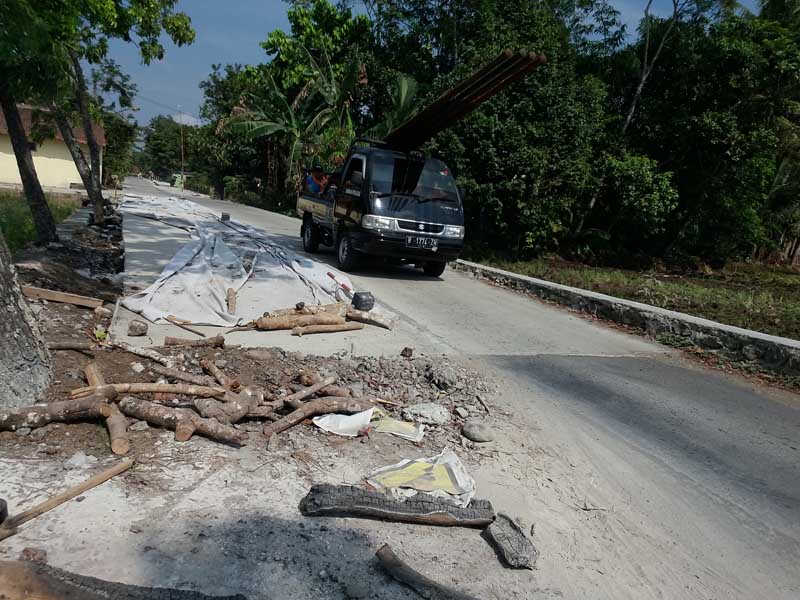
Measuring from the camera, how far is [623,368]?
20.8 ft

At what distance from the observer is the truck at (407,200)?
383 inches

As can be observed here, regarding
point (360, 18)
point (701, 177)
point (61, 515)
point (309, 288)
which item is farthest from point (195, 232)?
point (360, 18)

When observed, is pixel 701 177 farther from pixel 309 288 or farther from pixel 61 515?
pixel 61 515

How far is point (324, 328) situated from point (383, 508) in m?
3.64

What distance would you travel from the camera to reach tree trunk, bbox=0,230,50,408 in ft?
11.5

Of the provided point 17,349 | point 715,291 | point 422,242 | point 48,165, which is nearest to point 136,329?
point 17,349

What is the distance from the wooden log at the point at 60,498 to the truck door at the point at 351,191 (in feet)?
23.8

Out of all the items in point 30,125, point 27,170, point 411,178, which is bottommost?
point 27,170

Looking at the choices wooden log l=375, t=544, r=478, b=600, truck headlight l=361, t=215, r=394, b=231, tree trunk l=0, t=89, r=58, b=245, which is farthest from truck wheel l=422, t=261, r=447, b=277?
wooden log l=375, t=544, r=478, b=600

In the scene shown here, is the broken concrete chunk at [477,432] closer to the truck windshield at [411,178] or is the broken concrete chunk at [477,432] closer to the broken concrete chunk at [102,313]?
the broken concrete chunk at [102,313]

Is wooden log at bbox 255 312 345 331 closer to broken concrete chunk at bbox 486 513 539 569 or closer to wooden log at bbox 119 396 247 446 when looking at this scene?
wooden log at bbox 119 396 247 446

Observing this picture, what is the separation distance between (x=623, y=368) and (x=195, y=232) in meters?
9.39

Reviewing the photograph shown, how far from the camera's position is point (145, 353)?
4.80 m

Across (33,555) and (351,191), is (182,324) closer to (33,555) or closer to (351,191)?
(33,555)
